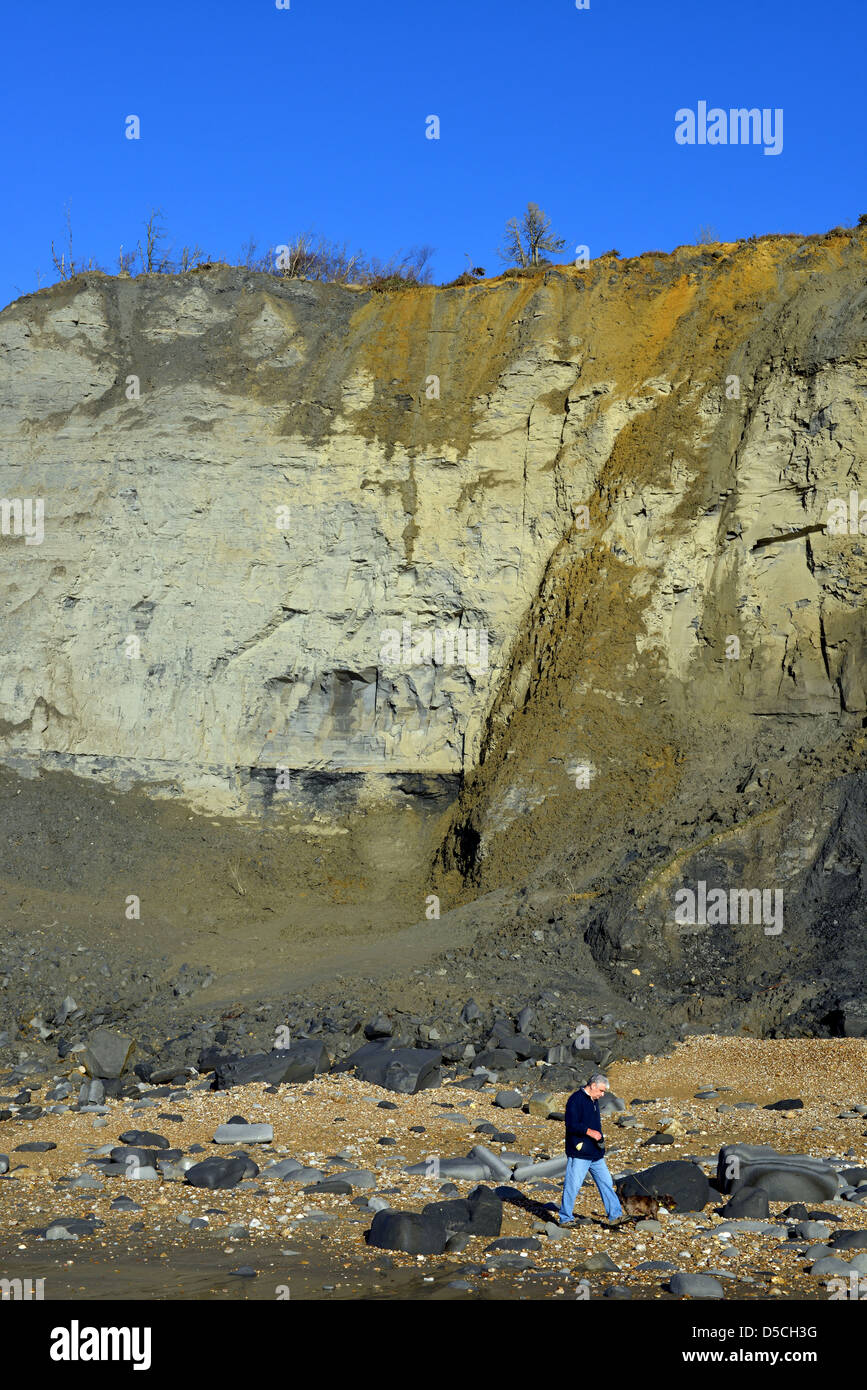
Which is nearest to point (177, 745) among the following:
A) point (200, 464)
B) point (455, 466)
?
point (200, 464)

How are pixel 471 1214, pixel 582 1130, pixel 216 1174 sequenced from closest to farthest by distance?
1. pixel 471 1214
2. pixel 582 1130
3. pixel 216 1174

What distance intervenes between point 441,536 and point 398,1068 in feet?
37.9

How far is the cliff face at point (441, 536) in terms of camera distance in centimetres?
1881

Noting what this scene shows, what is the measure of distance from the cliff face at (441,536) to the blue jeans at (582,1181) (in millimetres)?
10084

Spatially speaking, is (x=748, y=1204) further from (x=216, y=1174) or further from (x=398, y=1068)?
(x=398, y=1068)

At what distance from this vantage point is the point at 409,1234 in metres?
7.29

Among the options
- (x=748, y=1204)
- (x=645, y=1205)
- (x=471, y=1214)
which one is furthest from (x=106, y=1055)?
(x=748, y=1204)

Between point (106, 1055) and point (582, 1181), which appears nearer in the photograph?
point (582, 1181)

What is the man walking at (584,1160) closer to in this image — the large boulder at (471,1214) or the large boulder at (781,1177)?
the large boulder at (471,1214)

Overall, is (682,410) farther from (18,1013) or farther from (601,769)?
(18,1013)

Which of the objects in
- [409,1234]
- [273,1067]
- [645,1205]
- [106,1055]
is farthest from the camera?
[106,1055]

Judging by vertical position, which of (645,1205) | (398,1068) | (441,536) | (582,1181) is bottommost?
(398,1068)

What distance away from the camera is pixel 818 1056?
494 inches

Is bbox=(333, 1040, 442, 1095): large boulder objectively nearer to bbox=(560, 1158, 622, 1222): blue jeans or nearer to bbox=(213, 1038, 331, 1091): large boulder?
bbox=(213, 1038, 331, 1091): large boulder
